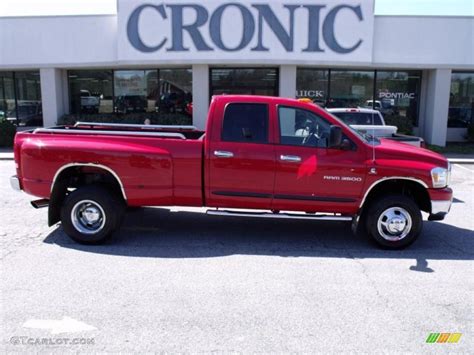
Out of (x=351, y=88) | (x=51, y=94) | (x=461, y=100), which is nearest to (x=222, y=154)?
(x=351, y=88)

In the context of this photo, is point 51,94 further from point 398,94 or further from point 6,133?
point 398,94

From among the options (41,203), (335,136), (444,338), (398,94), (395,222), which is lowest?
(444,338)

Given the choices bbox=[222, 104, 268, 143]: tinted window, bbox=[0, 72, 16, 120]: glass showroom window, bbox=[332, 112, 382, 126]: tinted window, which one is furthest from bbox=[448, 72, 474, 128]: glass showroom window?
bbox=[0, 72, 16, 120]: glass showroom window

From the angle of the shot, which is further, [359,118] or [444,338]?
[359,118]

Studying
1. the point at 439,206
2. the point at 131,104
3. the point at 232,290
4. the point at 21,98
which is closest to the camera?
the point at 232,290

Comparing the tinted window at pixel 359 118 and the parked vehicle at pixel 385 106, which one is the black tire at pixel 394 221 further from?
the parked vehicle at pixel 385 106

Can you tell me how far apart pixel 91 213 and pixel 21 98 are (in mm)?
15433

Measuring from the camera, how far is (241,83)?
17453mm

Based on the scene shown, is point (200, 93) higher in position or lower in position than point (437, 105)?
higher

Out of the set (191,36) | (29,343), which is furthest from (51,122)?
(29,343)

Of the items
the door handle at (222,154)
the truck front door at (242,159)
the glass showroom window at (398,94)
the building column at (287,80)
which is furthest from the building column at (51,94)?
the door handle at (222,154)

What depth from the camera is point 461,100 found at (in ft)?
59.9

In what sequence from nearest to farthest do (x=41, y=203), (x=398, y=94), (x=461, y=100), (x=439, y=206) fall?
(x=439, y=206) → (x=41, y=203) → (x=398, y=94) → (x=461, y=100)

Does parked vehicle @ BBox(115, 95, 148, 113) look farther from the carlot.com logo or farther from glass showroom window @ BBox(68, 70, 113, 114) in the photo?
the carlot.com logo
